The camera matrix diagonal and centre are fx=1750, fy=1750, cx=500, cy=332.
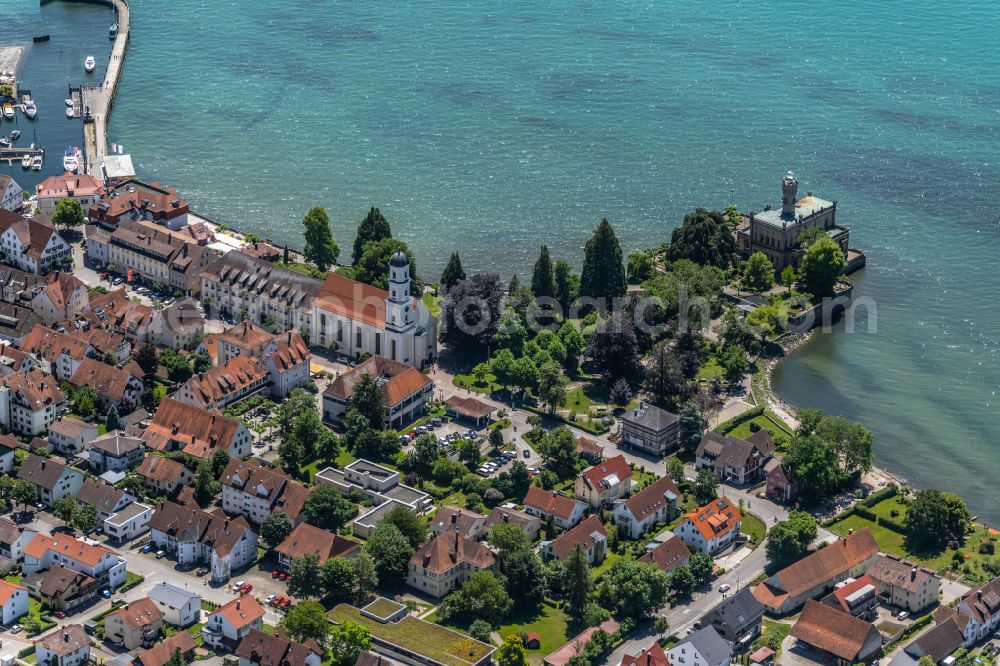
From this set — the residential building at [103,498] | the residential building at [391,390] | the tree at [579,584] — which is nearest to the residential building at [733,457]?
the tree at [579,584]

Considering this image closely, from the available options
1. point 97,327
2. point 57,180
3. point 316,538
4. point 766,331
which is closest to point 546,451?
point 316,538

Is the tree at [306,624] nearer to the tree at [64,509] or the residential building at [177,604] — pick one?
the residential building at [177,604]

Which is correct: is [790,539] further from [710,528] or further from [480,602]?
[480,602]

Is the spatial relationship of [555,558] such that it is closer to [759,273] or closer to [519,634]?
[519,634]

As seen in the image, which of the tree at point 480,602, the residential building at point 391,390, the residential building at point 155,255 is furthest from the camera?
the residential building at point 155,255

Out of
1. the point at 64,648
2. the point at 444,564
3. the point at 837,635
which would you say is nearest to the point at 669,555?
the point at 837,635
